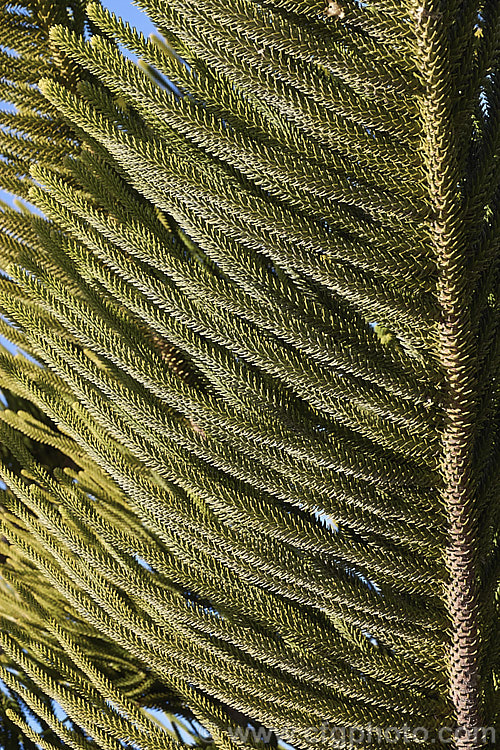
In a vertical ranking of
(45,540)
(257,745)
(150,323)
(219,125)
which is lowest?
(257,745)

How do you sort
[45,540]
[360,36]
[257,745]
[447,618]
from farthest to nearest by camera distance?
1. [45,540]
2. [257,745]
3. [447,618]
4. [360,36]

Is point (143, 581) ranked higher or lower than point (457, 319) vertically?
lower

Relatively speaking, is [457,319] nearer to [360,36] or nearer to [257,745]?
[360,36]

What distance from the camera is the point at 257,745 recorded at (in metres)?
0.75

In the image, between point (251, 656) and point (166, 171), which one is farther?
point (251, 656)

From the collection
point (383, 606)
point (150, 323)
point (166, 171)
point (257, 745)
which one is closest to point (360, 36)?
point (166, 171)

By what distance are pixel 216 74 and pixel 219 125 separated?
5cm

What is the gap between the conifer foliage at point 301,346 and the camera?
1.75 ft

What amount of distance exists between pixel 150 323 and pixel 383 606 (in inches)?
12.0

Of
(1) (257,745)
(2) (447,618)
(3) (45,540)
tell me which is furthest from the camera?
(3) (45,540)

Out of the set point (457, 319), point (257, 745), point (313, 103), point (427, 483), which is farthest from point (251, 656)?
point (313, 103)

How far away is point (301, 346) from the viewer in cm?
58

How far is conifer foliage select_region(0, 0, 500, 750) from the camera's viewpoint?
53 centimetres

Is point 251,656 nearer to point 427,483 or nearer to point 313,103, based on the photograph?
point 427,483
